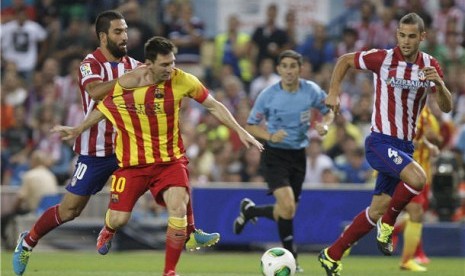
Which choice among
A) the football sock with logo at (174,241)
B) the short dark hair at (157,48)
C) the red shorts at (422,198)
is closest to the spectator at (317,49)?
the red shorts at (422,198)

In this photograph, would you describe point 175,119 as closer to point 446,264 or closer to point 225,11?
point 446,264

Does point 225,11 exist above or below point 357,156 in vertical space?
above

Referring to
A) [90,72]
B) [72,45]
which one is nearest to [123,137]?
[90,72]

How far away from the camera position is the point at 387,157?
39.4 feet

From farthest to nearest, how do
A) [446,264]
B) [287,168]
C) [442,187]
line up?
[442,187] < [446,264] < [287,168]

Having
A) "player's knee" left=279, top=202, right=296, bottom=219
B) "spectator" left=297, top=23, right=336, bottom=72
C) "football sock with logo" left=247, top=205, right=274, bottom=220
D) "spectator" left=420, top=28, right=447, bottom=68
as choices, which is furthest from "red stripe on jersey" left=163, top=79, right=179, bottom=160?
"spectator" left=297, top=23, right=336, bottom=72

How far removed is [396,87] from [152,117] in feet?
8.41

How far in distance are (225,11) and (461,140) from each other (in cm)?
612

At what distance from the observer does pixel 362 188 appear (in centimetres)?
1814

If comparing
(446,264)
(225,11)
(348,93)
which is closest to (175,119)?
(446,264)

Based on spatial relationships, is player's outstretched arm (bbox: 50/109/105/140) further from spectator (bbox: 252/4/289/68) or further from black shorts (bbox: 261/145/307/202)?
spectator (bbox: 252/4/289/68)

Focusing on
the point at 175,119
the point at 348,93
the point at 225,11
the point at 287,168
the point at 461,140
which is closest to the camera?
the point at 175,119

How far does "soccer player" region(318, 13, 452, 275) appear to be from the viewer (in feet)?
39.1

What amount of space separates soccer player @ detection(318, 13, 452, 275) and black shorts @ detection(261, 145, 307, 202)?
2.28m
